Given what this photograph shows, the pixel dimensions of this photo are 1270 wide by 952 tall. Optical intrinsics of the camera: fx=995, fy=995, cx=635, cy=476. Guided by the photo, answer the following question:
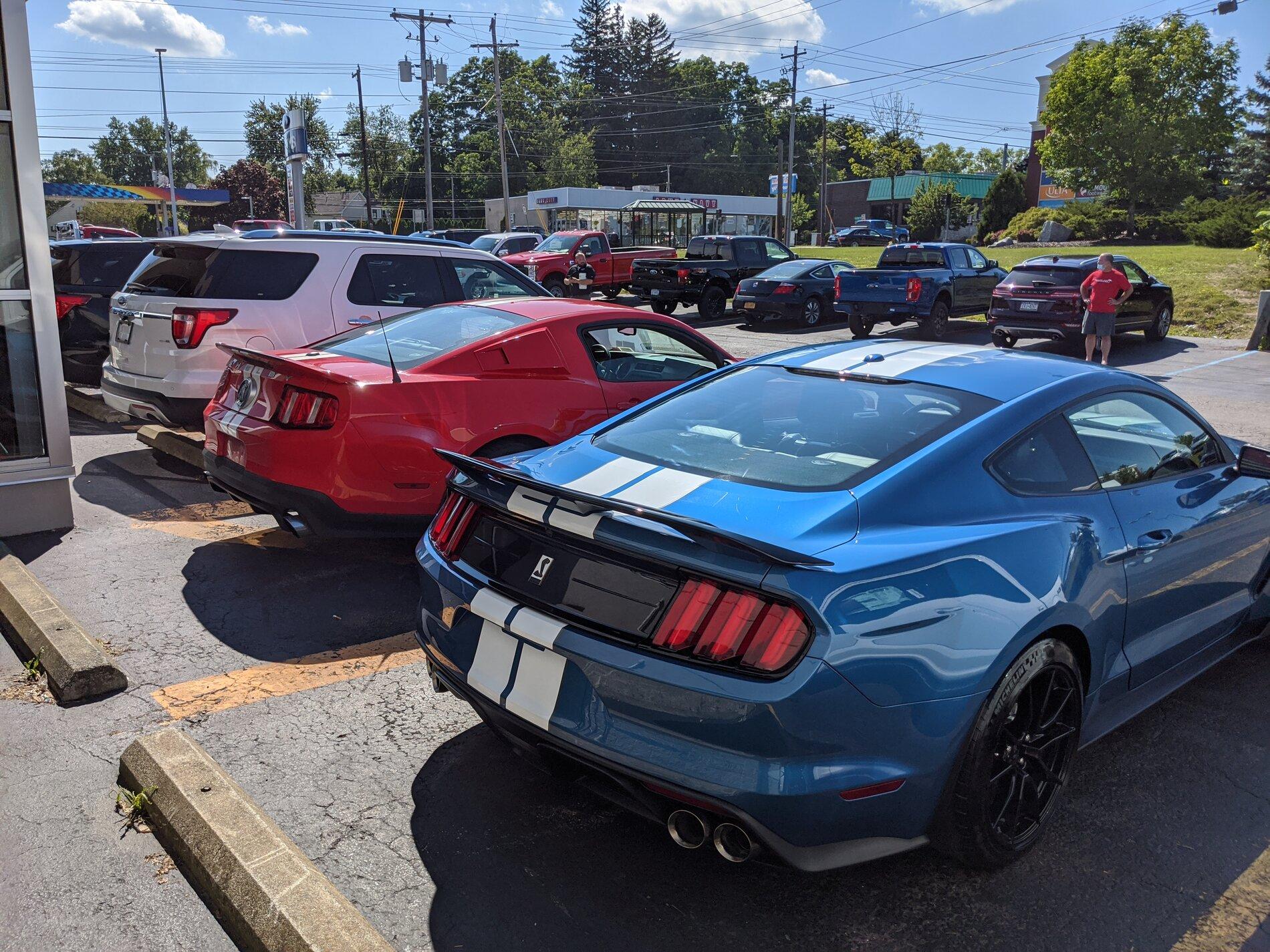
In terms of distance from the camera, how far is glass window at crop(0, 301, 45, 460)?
624cm

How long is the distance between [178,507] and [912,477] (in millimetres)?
5824

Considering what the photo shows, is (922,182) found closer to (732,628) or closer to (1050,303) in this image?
(1050,303)

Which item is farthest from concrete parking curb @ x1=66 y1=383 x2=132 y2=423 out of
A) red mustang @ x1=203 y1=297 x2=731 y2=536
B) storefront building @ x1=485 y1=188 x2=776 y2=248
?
storefront building @ x1=485 y1=188 x2=776 y2=248

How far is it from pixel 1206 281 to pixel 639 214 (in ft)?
95.7

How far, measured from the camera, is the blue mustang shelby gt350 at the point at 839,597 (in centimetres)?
250

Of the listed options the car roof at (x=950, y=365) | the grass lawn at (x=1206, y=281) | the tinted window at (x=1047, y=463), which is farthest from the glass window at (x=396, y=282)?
the grass lawn at (x=1206, y=281)

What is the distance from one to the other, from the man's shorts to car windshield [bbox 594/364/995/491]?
40.8 ft

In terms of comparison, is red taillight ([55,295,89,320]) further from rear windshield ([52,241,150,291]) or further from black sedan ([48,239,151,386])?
rear windshield ([52,241,150,291])

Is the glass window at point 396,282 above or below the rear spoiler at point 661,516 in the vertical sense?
above

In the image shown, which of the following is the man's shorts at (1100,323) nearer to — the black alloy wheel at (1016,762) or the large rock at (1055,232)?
the black alloy wheel at (1016,762)

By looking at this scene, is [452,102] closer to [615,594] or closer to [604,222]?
[604,222]

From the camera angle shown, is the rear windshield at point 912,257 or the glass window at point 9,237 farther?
the rear windshield at point 912,257

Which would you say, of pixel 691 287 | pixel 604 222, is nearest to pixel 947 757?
pixel 691 287

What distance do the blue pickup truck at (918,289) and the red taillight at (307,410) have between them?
14833mm
